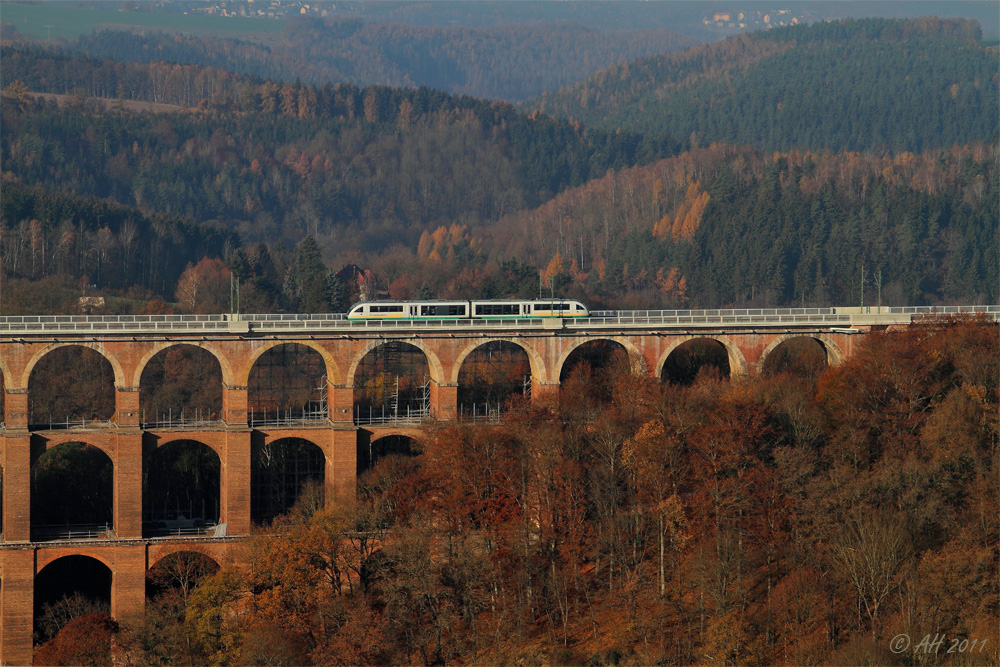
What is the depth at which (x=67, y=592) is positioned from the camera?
83.6 metres

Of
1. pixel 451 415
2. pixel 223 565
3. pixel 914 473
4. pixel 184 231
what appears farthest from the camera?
pixel 184 231

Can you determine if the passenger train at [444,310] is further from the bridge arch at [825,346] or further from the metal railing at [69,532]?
the metal railing at [69,532]

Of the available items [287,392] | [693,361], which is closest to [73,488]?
[287,392]

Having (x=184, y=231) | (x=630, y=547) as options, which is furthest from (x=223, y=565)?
(x=184, y=231)

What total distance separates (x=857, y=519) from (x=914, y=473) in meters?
5.99

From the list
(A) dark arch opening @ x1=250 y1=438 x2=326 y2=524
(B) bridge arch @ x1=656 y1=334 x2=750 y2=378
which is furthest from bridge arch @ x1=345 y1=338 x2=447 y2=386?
(B) bridge arch @ x1=656 y1=334 x2=750 y2=378

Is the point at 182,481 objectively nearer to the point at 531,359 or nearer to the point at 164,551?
the point at 164,551

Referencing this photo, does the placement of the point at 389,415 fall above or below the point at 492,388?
below

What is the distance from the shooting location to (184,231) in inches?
7475

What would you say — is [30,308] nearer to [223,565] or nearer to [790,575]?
[223,565]

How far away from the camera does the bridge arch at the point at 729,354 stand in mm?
90125

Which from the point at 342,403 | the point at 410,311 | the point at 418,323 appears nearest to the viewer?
the point at 342,403

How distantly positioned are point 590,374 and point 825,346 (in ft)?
51.1

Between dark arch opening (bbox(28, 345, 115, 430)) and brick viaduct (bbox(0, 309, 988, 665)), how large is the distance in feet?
79.0
